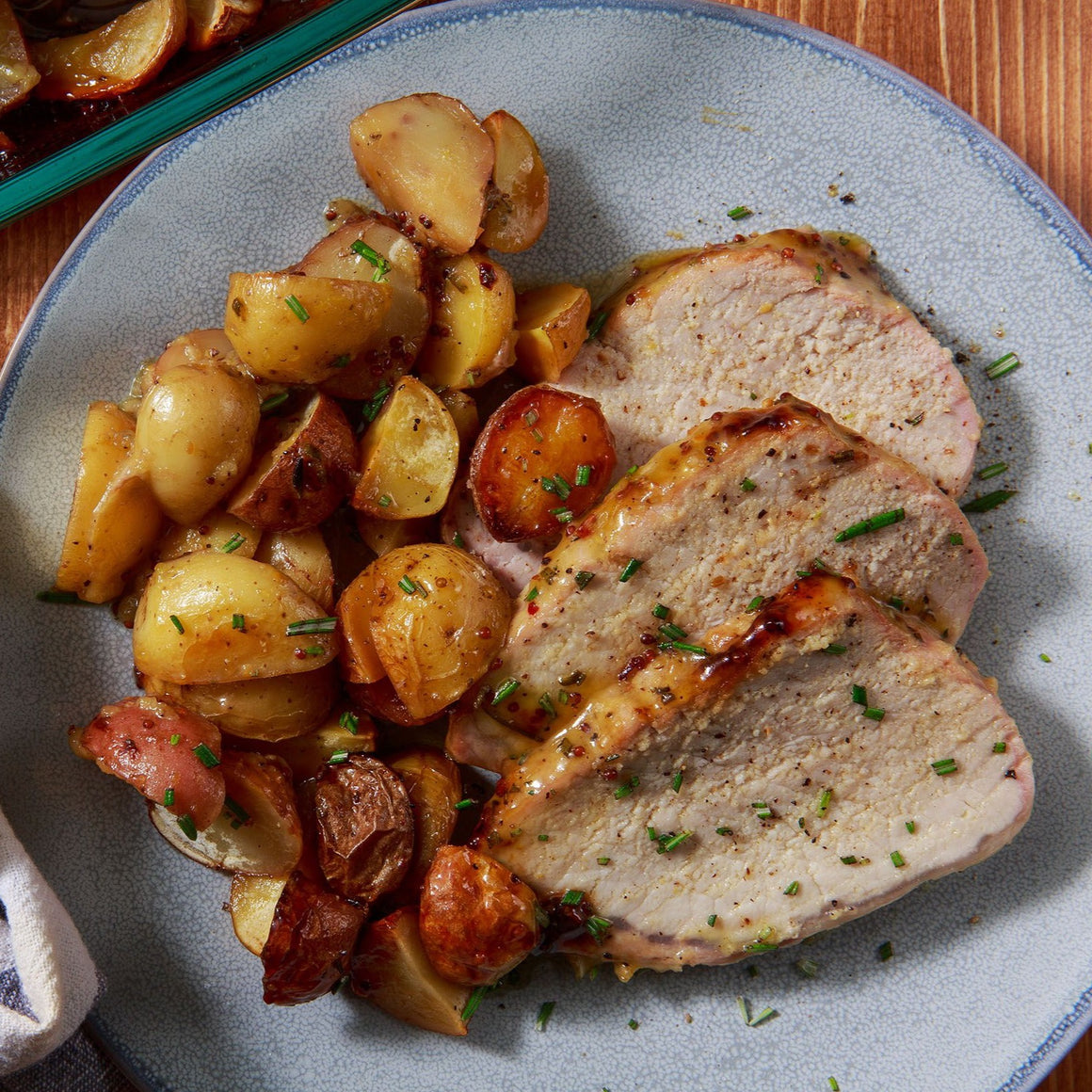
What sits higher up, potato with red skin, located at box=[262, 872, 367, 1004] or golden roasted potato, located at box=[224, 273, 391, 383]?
golden roasted potato, located at box=[224, 273, 391, 383]

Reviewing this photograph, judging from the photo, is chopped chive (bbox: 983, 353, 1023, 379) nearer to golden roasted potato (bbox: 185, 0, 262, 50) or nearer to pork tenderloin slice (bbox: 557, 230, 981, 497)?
pork tenderloin slice (bbox: 557, 230, 981, 497)

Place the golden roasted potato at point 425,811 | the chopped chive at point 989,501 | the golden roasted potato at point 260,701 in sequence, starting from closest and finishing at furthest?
the golden roasted potato at point 260,701, the golden roasted potato at point 425,811, the chopped chive at point 989,501

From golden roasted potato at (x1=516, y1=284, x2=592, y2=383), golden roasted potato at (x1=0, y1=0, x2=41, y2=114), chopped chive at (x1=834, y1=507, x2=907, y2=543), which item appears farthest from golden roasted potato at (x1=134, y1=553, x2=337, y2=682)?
golden roasted potato at (x1=0, y1=0, x2=41, y2=114)

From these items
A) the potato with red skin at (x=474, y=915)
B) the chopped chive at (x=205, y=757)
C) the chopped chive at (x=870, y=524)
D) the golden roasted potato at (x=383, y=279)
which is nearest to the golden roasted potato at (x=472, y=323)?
the golden roasted potato at (x=383, y=279)

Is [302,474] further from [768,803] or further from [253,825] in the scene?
[768,803]

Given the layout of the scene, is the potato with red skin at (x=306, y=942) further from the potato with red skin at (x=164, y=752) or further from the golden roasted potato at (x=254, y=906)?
the potato with red skin at (x=164, y=752)
